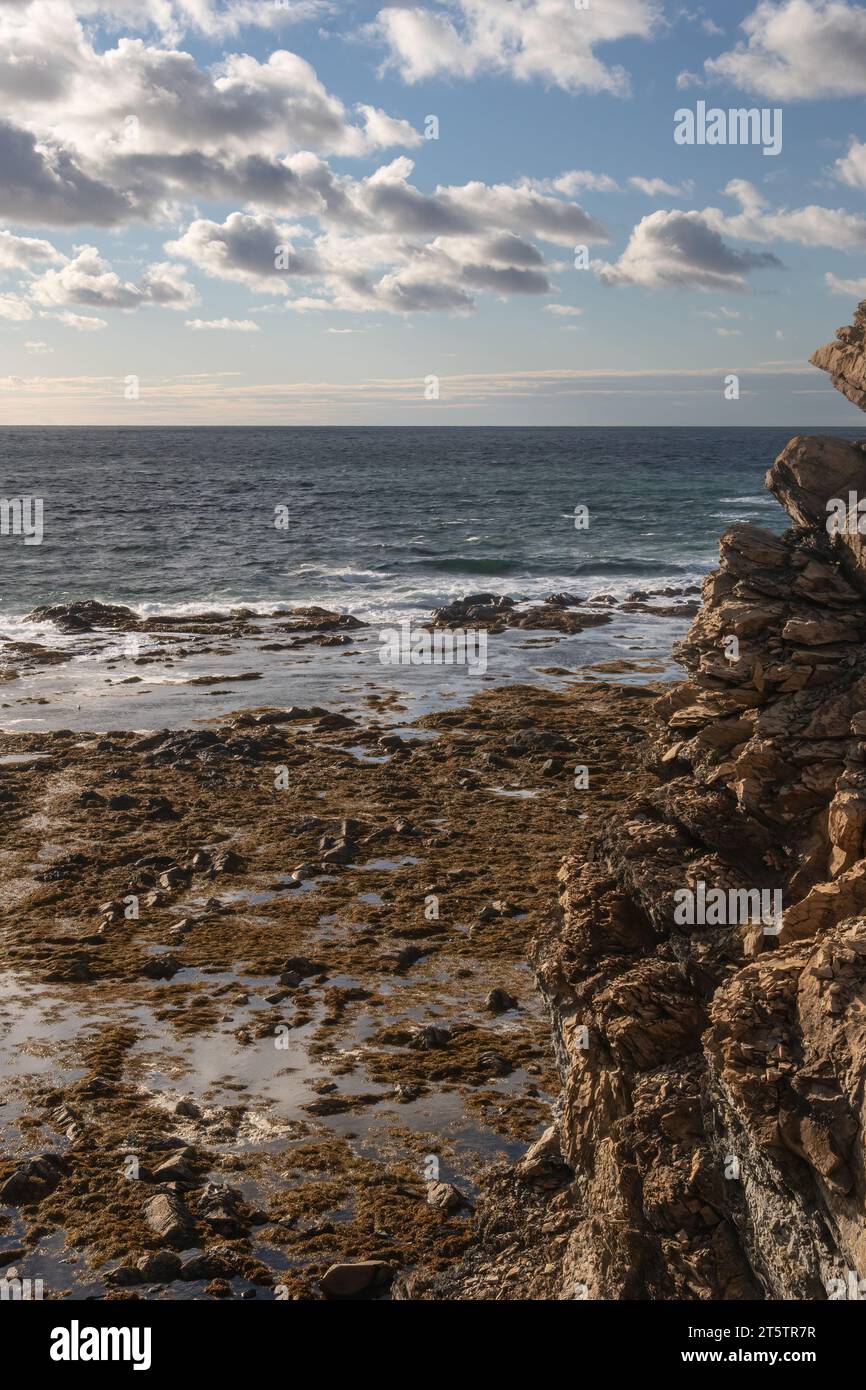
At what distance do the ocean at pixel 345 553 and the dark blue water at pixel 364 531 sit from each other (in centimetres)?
22

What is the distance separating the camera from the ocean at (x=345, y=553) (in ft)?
117

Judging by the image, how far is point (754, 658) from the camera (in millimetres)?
10625

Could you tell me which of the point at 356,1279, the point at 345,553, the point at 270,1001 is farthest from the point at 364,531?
Answer: the point at 356,1279

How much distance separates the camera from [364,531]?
246 feet

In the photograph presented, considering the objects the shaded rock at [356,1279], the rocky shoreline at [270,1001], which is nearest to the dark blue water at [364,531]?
the rocky shoreline at [270,1001]

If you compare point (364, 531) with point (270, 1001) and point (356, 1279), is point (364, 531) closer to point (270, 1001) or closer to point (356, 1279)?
point (270, 1001)

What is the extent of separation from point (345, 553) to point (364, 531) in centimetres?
1069

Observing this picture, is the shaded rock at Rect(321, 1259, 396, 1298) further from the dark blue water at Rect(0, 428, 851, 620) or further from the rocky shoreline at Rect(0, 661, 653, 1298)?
the dark blue water at Rect(0, 428, 851, 620)

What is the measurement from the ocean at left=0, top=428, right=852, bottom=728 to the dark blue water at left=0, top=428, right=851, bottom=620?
222 millimetres

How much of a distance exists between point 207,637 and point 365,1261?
3330 cm

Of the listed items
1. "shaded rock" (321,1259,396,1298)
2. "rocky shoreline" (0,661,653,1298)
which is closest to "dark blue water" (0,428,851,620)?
"rocky shoreline" (0,661,653,1298)
